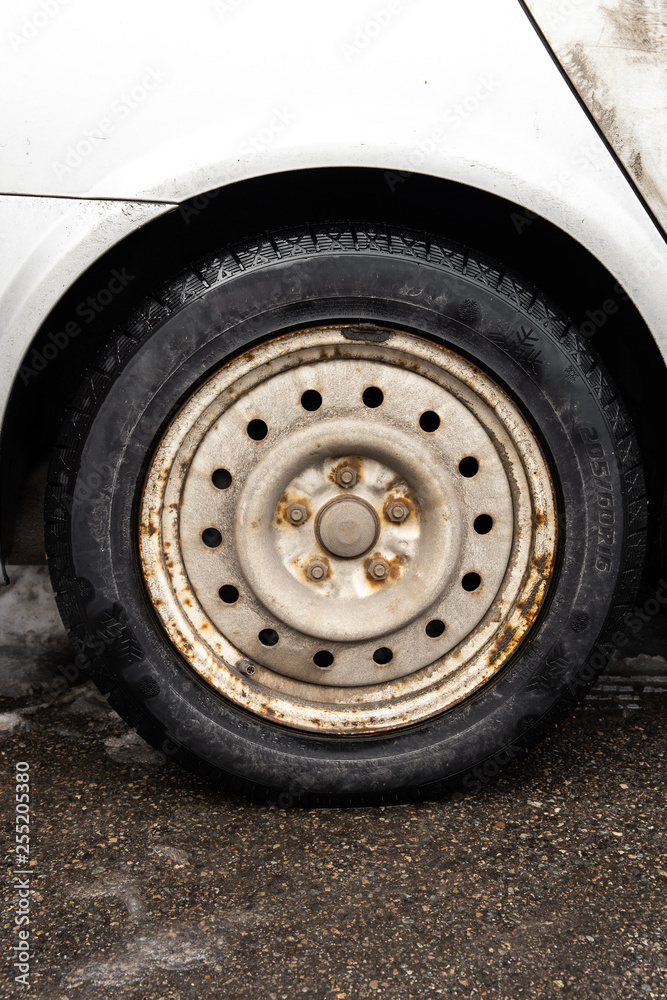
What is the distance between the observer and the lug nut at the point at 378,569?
5.46 feet

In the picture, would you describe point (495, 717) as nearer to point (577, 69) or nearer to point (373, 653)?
point (373, 653)

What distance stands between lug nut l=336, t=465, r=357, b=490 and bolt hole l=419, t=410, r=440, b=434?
18 cm

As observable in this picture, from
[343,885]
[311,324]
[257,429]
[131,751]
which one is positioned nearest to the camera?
[343,885]

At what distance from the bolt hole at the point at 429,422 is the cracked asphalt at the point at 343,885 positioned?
828 mm

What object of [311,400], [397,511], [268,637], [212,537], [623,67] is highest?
[623,67]

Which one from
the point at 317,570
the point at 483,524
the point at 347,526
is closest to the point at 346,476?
the point at 347,526

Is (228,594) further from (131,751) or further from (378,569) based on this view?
(131,751)

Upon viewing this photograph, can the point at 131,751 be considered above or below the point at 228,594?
below

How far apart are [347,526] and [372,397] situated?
0.29 meters

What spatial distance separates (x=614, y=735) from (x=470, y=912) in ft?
2.76

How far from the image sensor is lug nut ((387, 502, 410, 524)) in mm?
1659

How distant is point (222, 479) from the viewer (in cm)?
166

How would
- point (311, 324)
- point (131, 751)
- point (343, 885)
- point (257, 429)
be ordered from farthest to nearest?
1. point (131, 751)
2. point (257, 429)
3. point (311, 324)
4. point (343, 885)

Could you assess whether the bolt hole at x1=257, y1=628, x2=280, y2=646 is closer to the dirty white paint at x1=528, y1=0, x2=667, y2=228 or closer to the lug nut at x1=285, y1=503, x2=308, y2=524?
the lug nut at x1=285, y1=503, x2=308, y2=524
